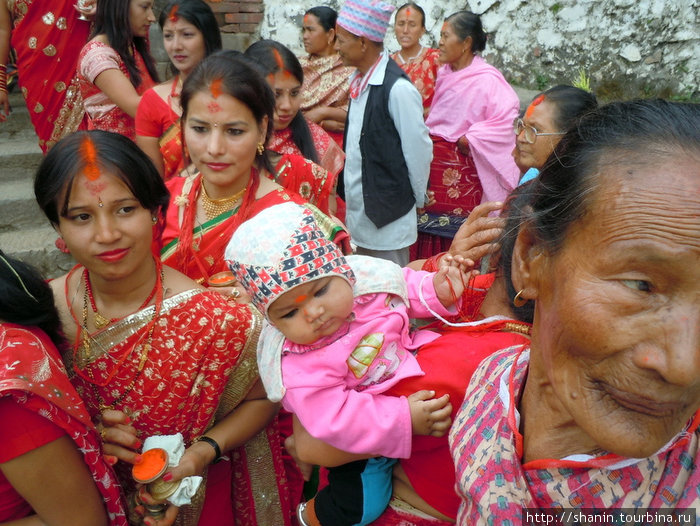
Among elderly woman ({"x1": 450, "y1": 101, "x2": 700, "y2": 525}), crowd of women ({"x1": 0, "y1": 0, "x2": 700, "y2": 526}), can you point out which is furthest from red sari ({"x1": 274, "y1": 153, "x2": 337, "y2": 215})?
elderly woman ({"x1": 450, "y1": 101, "x2": 700, "y2": 525})

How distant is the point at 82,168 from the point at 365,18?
284cm

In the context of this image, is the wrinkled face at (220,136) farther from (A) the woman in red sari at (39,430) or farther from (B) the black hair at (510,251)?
(B) the black hair at (510,251)

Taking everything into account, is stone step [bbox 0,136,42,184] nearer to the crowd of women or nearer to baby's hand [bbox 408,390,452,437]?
the crowd of women

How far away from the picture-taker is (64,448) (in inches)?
58.7

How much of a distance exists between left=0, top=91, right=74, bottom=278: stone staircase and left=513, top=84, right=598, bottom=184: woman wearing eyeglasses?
3.57 meters

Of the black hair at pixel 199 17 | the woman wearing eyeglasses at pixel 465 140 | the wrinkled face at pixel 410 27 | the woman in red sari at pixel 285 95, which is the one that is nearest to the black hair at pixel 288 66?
the woman in red sari at pixel 285 95

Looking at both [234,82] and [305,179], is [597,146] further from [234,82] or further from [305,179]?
[305,179]

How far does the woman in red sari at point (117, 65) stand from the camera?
3.58 metres

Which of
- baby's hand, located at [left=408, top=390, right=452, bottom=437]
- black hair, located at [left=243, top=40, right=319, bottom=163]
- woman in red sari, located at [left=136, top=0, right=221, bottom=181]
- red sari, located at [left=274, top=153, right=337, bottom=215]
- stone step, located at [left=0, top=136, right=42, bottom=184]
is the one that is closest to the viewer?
baby's hand, located at [left=408, top=390, right=452, bottom=437]

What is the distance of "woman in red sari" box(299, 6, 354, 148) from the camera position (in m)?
5.08

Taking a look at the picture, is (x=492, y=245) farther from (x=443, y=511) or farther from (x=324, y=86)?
(x=324, y=86)

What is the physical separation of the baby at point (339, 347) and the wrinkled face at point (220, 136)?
78cm

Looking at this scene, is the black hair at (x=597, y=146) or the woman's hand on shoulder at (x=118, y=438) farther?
the woman's hand on shoulder at (x=118, y=438)

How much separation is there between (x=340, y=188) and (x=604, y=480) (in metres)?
3.98
